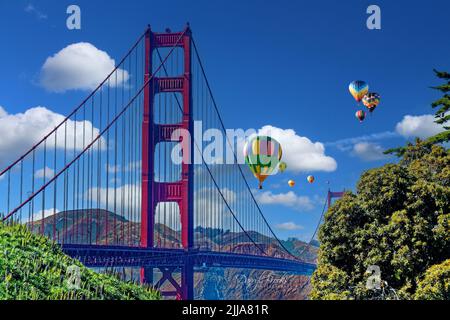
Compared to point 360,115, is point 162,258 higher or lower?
lower

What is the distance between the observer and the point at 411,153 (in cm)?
3188

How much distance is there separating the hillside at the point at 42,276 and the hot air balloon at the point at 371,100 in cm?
3589

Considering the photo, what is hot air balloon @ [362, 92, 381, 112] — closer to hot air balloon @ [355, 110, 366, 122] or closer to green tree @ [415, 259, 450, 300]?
hot air balloon @ [355, 110, 366, 122]

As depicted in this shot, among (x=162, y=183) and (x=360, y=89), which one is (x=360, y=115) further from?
(x=162, y=183)

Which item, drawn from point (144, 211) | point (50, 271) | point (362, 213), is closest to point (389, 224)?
point (362, 213)

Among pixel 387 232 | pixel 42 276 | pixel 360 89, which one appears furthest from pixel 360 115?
pixel 42 276

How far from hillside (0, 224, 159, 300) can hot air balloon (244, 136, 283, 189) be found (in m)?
25.6

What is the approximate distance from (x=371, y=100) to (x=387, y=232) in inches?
1010

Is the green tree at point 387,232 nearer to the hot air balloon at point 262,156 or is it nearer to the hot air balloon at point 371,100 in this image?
the hot air balloon at point 262,156

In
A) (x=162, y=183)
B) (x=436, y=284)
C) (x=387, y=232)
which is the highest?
(x=162, y=183)

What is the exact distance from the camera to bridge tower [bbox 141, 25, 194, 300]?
184 feet

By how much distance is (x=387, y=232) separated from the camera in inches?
916
